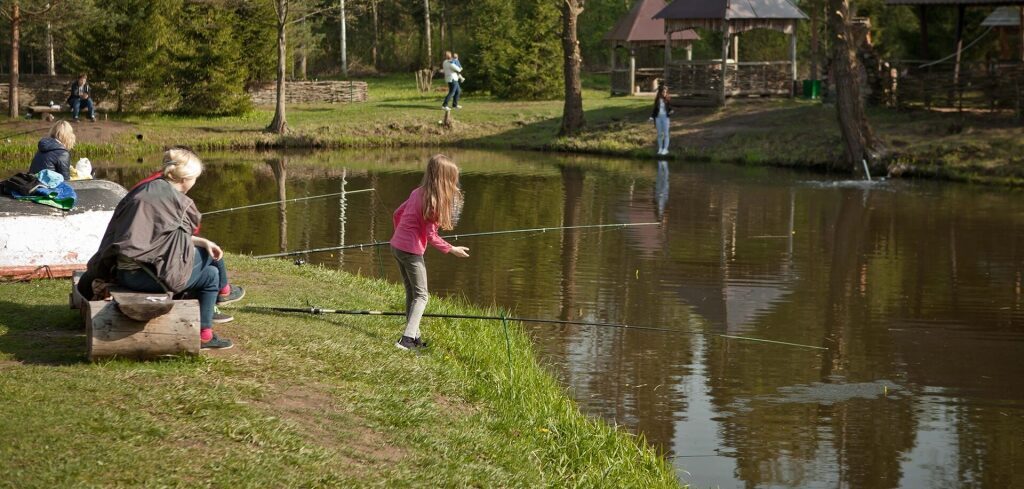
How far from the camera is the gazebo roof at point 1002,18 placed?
35.2 meters

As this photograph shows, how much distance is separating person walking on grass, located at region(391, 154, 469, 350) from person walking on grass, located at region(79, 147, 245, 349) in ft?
5.34

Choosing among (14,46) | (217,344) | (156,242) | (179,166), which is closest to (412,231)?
(217,344)

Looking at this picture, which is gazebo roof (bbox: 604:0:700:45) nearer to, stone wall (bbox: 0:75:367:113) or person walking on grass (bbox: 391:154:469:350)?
stone wall (bbox: 0:75:367:113)

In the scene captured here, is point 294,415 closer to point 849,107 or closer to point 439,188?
point 439,188

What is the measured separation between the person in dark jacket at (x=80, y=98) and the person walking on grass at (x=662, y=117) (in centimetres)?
1590

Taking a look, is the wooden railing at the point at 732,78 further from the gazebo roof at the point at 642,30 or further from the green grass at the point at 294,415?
the green grass at the point at 294,415

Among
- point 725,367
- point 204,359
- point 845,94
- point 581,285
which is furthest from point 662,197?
point 204,359

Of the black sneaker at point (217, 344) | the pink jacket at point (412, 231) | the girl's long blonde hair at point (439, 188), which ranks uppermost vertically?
the girl's long blonde hair at point (439, 188)

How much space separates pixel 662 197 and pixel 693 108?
44.3 ft

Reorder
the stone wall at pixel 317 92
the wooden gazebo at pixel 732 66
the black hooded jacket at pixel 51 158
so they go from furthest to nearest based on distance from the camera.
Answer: the stone wall at pixel 317 92, the wooden gazebo at pixel 732 66, the black hooded jacket at pixel 51 158

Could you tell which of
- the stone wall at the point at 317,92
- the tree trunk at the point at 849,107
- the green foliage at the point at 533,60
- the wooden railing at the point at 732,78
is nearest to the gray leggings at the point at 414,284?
the tree trunk at the point at 849,107

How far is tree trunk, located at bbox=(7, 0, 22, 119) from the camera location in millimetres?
34188

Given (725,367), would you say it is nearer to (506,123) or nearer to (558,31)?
(506,123)

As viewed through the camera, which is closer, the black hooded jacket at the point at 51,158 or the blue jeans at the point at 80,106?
the black hooded jacket at the point at 51,158
